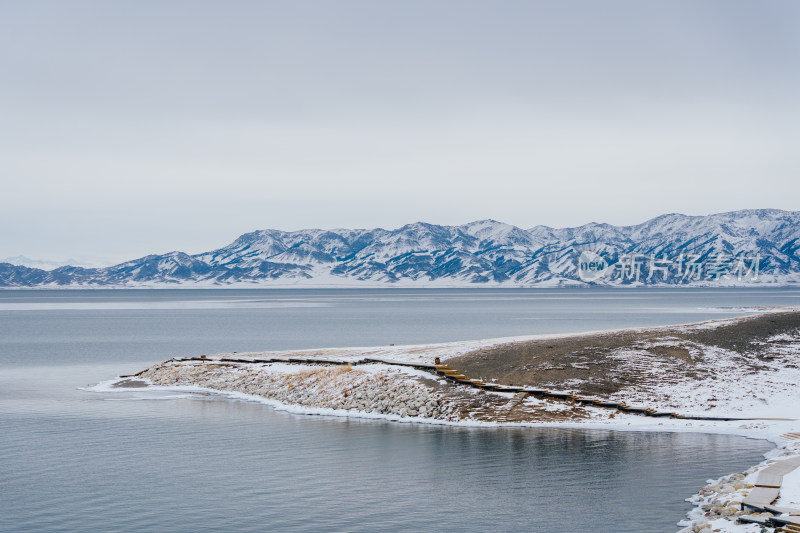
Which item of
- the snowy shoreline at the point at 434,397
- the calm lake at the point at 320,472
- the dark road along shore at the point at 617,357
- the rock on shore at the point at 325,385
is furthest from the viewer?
the dark road along shore at the point at 617,357

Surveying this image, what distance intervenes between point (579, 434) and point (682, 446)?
505 cm

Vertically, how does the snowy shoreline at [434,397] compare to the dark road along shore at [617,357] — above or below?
below

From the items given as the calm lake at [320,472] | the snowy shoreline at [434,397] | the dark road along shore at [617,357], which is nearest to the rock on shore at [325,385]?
the snowy shoreline at [434,397]

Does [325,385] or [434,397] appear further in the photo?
[325,385]

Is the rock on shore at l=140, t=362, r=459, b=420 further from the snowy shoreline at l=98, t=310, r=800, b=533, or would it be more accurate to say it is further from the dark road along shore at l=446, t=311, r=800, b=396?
the dark road along shore at l=446, t=311, r=800, b=396

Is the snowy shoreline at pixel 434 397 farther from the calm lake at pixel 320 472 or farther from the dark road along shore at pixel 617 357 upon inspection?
the calm lake at pixel 320 472

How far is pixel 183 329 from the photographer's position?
15438cm

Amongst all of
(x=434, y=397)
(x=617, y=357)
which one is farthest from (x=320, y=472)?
(x=617, y=357)

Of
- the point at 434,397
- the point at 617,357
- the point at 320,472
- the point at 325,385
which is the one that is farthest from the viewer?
the point at 325,385

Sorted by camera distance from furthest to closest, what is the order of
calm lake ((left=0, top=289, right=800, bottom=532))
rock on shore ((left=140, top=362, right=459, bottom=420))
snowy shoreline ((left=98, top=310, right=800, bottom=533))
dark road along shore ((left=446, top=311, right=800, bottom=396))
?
dark road along shore ((left=446, top=311, right=800, bottom=396))
rock on shore ((left=140, top=362, right=459, bottom=420))
snowy shoreline ((left=98, top=310, right=800, bottom=533))
calm lake ((left=0, top=289, right=800, bottom=532))

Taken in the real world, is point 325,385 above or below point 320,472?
above

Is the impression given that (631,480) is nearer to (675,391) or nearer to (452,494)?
(452,494)

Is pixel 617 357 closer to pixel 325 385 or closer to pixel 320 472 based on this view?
pixel 325 385

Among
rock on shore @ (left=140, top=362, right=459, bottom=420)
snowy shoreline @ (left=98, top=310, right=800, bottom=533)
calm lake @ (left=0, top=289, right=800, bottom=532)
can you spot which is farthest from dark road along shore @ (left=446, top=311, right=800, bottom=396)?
calm lake @ (left=0, top=289, right=800, bottom=532)
